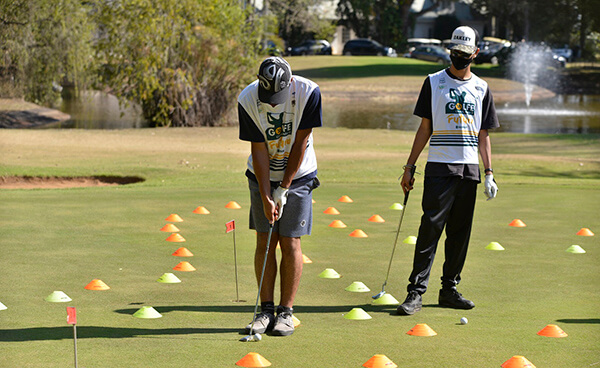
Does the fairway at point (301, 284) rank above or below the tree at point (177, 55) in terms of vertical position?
below

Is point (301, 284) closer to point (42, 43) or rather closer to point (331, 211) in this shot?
point (331, 211)

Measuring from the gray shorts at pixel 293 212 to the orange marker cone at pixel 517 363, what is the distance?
161 cm

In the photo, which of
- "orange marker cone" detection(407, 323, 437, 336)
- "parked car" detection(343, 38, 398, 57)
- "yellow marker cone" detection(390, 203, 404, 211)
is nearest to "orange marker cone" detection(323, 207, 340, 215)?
"yellow marker cone" detection(390, 203, 404, 211)

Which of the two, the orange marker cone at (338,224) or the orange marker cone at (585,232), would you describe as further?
the orange marker cone at (338,224)

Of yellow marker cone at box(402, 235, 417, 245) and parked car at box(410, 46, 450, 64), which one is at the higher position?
parked car at box(410, 46, 450, 64)

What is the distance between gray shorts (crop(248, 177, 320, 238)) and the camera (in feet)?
18.3

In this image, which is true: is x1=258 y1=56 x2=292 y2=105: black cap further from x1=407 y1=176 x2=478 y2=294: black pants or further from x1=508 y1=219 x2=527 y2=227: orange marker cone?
x1=508 y1=219 x2=527 y2=227: orange marker cone

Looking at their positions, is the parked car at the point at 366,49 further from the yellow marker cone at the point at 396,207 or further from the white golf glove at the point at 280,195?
the white golf glove at the point at 280,195

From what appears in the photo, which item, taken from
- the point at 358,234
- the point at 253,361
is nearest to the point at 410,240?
the point at 358,234

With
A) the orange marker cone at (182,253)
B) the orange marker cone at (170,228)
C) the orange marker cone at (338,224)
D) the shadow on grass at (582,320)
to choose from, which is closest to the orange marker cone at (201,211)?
the orange marker cone at (170,228)

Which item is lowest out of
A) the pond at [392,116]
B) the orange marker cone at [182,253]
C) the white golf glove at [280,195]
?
the pond at [392,116]

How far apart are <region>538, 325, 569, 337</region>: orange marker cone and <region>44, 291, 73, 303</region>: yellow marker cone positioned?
9.73ft

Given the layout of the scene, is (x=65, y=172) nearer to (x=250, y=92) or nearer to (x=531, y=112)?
(x=250, y=92)

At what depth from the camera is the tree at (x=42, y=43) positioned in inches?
1130
